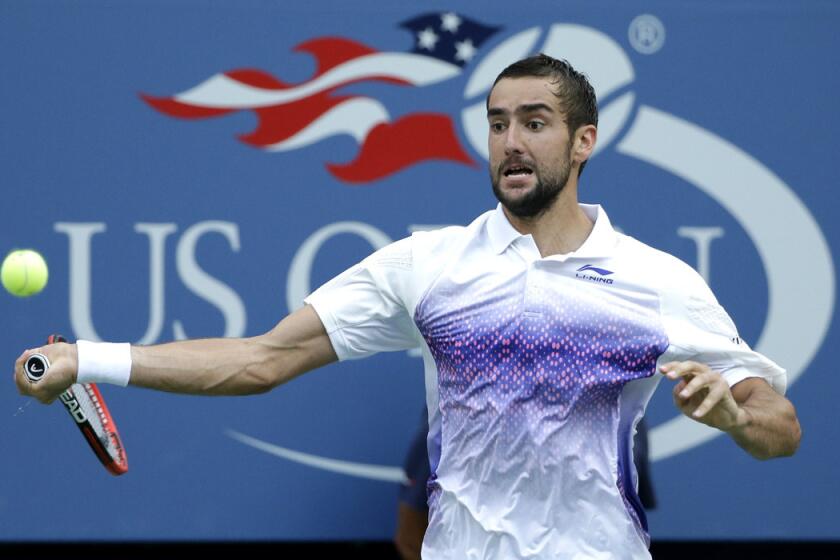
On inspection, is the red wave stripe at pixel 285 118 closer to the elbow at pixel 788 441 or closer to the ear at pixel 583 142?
the ear at pixel 583 142

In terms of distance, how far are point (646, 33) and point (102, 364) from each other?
2.69 m

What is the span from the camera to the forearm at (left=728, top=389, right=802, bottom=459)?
2.95 m

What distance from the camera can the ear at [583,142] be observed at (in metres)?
3.31

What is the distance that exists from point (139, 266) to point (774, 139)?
7.44ft

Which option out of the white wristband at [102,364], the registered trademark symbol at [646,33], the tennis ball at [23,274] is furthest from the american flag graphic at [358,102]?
the white wristband at [102,364]

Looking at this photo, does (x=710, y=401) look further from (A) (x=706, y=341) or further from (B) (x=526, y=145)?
(B) (x=526, y=145)

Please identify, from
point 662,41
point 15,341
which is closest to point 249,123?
point 15,341

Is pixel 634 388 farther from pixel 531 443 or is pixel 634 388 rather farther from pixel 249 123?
pixel 249 123

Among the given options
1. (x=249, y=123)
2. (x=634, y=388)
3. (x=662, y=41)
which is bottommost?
(x=634, y=388)

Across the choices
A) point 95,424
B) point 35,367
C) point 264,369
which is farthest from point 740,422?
point 95,424

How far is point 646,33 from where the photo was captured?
5.00m

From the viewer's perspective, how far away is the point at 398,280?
10.6 ft

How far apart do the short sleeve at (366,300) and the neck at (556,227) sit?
10.8 inches

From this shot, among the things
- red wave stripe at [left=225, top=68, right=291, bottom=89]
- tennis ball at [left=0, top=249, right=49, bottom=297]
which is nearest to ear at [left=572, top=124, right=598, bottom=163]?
tennis ball at [left=0, top=249, right=49, bottom=297]
